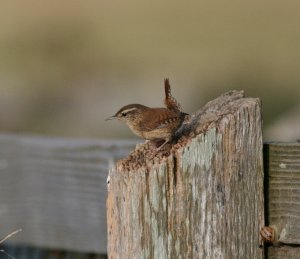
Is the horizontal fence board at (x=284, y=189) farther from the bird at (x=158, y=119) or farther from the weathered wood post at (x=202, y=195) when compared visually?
the bird at (x=158, y=119)

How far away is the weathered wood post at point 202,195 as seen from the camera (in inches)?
137

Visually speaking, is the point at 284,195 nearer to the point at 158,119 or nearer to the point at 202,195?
the point at 202,195

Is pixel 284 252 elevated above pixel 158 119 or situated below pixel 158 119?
below

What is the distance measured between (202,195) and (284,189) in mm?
295

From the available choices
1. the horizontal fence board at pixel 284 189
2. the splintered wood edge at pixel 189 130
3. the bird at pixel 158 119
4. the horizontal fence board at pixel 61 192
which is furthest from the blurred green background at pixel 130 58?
the horizontal fence board at pixel 284 189

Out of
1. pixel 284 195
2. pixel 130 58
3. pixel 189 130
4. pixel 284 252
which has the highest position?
pixel 130 58

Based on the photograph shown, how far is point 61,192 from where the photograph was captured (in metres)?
6.10

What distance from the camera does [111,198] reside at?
363 centimetres

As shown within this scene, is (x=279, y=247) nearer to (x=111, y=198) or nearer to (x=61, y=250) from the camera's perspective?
(x=111, y=198)

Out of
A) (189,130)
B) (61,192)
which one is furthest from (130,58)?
(189,130)

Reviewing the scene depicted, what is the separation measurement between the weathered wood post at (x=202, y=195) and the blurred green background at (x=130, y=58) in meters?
8.01

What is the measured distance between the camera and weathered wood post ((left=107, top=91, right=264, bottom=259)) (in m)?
3.47

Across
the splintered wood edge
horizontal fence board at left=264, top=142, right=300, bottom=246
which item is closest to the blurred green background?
the splintered wood edge

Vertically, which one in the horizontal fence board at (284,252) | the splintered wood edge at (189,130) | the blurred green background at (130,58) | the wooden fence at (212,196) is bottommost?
the horizontal fence board at (284,252)
